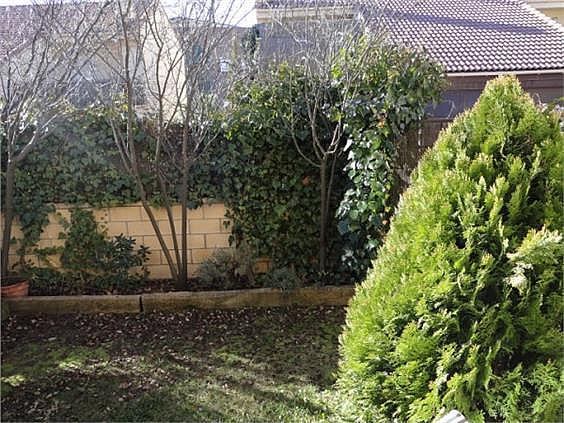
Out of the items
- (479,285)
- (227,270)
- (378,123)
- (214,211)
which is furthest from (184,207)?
(479,285)

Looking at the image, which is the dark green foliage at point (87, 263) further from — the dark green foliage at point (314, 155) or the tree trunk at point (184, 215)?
the dark green foliage at point (314, 155)

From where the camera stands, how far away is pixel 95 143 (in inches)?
159

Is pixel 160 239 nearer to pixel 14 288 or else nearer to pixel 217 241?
pixel 217 241

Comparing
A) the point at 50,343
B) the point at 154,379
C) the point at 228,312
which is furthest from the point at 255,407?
the point at 50,343

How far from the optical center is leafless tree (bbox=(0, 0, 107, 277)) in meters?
3.37

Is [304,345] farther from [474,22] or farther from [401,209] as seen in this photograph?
[474,22]

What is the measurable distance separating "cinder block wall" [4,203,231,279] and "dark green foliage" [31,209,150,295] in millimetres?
86

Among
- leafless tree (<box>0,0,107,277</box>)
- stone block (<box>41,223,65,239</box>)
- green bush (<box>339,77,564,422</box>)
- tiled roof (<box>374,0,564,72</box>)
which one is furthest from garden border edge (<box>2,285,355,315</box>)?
tiled roof (<box>374,0,564,72</box>)

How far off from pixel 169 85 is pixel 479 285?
124 inches

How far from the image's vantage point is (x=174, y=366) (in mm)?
2943

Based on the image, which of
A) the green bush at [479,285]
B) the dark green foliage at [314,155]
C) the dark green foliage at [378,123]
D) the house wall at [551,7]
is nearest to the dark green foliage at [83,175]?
the dark green foliage at [314,155]

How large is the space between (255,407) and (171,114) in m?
2.59

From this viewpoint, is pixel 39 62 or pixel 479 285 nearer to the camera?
pixel 479 285

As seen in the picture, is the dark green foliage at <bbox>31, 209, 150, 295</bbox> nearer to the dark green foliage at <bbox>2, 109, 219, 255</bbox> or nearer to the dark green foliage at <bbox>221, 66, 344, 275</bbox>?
the dark green foliage at <bbox>2, 109, 219, 255</bbox>
